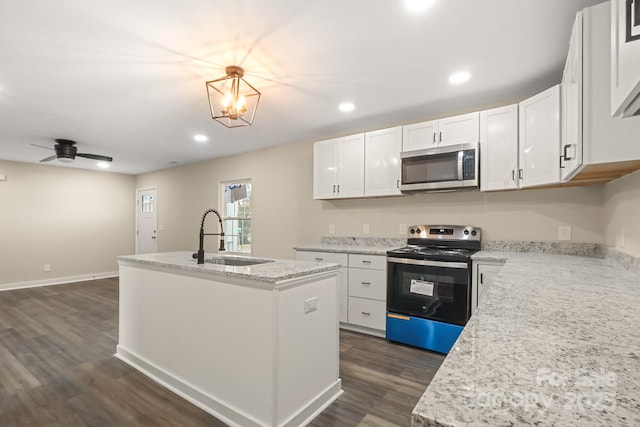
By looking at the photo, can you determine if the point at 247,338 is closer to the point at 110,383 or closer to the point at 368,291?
the point at 110,383

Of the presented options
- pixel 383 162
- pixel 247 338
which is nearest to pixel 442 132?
pixel 383 162

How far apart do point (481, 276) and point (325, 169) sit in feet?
6.96

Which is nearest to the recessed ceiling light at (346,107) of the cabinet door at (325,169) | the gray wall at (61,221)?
the cabinet door at (325,169)

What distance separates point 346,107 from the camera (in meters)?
3.17

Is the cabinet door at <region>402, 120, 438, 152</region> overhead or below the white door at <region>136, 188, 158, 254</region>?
overhead

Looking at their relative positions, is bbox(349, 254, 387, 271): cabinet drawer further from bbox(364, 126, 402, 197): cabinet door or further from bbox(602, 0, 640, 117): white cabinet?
bbox(602, 0, 640, 117): white cabinet

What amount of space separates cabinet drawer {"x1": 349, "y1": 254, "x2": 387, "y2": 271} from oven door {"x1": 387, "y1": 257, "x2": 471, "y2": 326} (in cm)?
9

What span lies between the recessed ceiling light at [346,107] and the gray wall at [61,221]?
6.17 meters

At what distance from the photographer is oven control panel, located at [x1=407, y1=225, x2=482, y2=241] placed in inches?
122

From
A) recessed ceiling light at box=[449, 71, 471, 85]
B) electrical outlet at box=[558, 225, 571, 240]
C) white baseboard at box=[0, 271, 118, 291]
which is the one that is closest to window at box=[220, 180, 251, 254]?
white baseboard at box=[0, 271, 118, 291]

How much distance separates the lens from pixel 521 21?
1.81 m

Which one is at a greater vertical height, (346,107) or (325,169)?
(346,107)

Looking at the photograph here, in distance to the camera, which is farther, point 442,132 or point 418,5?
point 442,132

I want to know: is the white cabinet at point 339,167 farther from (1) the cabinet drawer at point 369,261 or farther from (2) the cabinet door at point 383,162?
(1) the cabinet drawer at point 369,261
